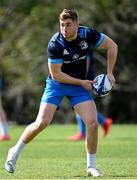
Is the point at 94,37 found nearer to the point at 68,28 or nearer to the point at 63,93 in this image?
the point at 68,28

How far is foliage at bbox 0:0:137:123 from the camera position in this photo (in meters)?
32.8

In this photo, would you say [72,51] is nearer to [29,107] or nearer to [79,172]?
[79,172]

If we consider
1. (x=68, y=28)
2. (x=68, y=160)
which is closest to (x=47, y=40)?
(x=68, y=160)

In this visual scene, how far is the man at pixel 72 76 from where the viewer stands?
9.38 metres

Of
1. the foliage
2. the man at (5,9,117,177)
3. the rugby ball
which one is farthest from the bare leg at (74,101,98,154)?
the foliage

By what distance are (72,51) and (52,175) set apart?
5.07 feet

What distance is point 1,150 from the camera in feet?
45.4

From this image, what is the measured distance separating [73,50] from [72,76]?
366 millimetres

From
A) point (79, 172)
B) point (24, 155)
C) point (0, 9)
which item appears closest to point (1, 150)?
point (24, 155)

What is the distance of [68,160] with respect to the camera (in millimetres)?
11891

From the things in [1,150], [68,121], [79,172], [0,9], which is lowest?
[68,121]

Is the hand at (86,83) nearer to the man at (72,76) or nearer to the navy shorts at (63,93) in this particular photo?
the man at (72,76)

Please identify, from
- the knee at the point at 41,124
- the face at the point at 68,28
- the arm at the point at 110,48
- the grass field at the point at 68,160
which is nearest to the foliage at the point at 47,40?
the grass field at the point at 68,160

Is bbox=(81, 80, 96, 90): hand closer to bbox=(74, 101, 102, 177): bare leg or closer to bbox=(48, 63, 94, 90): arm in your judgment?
bbox=(48, 63, 94, 90): arm
